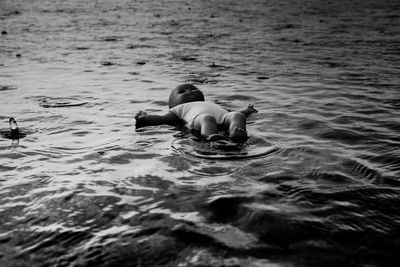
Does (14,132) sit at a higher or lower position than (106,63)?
lower

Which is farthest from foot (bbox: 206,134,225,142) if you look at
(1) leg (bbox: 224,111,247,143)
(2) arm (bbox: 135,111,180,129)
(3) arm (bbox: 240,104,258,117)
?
(3) arm (bbox: 240,104,258,117)

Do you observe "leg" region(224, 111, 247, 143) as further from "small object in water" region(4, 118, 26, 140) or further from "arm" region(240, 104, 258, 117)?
"small object in water" region(4, 118, 26, 140)

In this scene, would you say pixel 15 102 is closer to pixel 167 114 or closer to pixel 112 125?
pixel 112 125

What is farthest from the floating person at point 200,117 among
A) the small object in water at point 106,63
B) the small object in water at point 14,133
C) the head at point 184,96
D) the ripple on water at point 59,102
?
the small object in water at point 106,63

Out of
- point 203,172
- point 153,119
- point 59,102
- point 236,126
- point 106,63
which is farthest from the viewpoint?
point 106,63

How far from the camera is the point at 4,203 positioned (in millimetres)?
2826

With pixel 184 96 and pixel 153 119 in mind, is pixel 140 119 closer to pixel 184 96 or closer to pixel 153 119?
pixel 153 119

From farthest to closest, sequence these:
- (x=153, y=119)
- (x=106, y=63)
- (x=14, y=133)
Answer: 1. (x=106, y=63)
2. (x=153, y=119)
3. (x=14, y=133)

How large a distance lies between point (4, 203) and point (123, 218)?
960 mm

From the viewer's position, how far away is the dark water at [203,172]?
2.27 meters

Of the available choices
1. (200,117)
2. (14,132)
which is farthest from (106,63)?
(200,117)

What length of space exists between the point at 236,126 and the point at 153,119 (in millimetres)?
1184

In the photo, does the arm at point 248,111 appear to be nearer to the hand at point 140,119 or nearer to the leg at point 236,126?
the leg at point 236,126

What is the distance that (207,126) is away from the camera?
436cm
